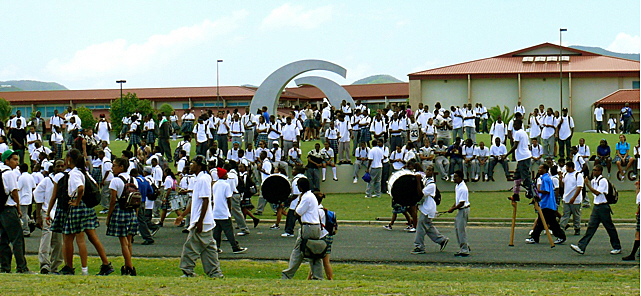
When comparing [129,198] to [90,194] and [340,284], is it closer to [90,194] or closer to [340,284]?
[90,194]

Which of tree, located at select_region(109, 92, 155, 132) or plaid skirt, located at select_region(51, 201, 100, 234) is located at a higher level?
tree, located at select_region(109, 92, 155, 132)

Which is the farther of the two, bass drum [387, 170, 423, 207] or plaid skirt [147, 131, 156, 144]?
plaid skirt [147, 131, 156, 144]

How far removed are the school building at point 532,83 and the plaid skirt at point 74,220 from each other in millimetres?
47075

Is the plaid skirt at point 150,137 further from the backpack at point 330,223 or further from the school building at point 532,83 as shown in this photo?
the school building at point 532,83

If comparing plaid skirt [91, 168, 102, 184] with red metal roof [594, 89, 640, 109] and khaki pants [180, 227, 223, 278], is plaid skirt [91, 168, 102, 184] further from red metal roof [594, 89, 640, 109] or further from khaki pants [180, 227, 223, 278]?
red metal roof [594, 89, 640, 109]

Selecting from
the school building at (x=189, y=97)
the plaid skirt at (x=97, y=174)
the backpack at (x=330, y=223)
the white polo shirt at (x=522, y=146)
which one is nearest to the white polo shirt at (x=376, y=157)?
the white polo shirt at (x=522, y=146)

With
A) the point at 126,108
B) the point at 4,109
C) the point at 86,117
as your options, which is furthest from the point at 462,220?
the point at 4,109

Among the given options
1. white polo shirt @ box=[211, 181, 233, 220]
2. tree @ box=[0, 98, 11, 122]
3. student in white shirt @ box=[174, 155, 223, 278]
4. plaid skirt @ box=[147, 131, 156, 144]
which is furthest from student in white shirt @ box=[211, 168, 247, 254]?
tree @ box=[0, 98, 11, 122]

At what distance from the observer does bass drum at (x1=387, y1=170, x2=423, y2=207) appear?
14086 mm

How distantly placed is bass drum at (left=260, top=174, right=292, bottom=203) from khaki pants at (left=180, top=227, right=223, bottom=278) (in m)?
5.06

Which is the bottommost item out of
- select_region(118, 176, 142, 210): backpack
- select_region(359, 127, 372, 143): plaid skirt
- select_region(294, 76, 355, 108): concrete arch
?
select_region(118, 176, 142, 210): backpack

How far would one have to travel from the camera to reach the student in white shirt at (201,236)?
9.83 m

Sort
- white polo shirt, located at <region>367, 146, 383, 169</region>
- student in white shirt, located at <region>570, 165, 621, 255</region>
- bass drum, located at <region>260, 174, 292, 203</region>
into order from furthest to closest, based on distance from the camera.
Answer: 1. white polo shirt, located at <region>367, 146, 383, 169</region>
2. bass drum, located at <region>260, 174, 292, 203</region>
3. student in white shirt, located at <region>570, 165, 621, 255</region>

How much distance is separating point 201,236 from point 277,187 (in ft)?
17.1
